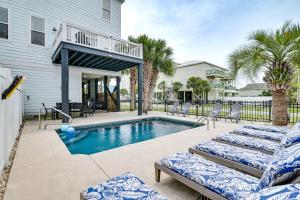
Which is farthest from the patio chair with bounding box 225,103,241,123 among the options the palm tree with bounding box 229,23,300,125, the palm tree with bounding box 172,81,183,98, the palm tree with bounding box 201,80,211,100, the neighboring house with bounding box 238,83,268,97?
the neighboring house with bounding box 238,83,268,97

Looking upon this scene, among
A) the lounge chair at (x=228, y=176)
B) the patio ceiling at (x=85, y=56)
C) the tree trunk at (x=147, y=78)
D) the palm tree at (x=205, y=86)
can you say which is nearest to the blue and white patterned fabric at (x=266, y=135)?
the lounge chair at (x=228, y=176)

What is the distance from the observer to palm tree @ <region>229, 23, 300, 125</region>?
700 centimetres

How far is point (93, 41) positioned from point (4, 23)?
5293mm

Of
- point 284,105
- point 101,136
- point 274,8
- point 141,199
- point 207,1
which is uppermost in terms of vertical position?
point 207,1

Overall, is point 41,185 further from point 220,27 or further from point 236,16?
point 220,27

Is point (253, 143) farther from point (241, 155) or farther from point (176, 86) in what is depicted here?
point (176, 86)

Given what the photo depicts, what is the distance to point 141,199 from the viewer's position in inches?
70.8


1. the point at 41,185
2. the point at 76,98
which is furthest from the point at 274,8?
the point at 76,98

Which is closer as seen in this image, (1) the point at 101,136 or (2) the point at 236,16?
(1) the point at 101,136

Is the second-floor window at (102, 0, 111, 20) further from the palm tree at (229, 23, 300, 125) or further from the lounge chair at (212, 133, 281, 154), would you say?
the lounge chair at (212, 133, 281, 154)

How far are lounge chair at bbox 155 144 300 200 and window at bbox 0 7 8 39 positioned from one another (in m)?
12.0

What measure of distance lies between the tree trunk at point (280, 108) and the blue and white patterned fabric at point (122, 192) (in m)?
8.31

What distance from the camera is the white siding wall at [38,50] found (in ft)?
32.4

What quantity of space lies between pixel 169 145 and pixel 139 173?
6.76 ft
